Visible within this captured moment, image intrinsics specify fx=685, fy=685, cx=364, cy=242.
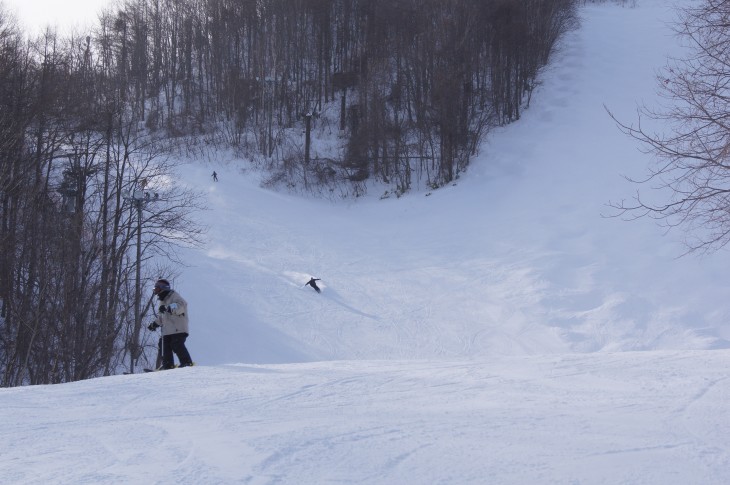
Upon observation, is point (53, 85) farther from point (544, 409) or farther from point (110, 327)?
point (544, 409)

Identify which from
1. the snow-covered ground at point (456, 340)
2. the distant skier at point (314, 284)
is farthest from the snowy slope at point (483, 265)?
the distant skier at point (314, 284)

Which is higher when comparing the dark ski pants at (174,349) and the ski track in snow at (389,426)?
the dark ski pants at (174,349)

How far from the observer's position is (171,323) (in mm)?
11172

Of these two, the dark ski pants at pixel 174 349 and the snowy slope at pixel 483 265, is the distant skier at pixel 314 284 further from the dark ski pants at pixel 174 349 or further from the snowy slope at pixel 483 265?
the dark ski pants at pixel 174 349

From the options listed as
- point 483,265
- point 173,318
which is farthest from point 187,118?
point 173,318

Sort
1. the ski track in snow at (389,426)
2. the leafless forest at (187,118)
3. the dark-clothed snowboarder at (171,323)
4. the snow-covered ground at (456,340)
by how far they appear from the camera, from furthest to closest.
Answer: the leafless forest at (187,118) → the dark-clothed snowboarder at (171,323) → the snow-covered ground at (456,340) → the ski track in snow at (389,426)

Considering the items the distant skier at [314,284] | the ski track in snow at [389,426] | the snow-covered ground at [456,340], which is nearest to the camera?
the ski track in snow at [389,426]

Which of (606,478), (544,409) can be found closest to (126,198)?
A: (544,409)

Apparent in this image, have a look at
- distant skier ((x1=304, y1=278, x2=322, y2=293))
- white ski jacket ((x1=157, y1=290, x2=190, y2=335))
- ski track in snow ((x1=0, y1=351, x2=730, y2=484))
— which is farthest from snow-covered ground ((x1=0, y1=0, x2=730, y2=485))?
white ski jacket ((x1=157, y1=290, x2=190, y2=335))

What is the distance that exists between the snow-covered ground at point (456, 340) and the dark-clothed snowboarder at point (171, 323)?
4.87ft

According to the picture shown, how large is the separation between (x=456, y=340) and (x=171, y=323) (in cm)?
991

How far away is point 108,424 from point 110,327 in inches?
486

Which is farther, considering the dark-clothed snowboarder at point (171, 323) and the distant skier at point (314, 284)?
the distant skier at point (314, 284)

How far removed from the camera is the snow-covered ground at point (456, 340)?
197 inches
